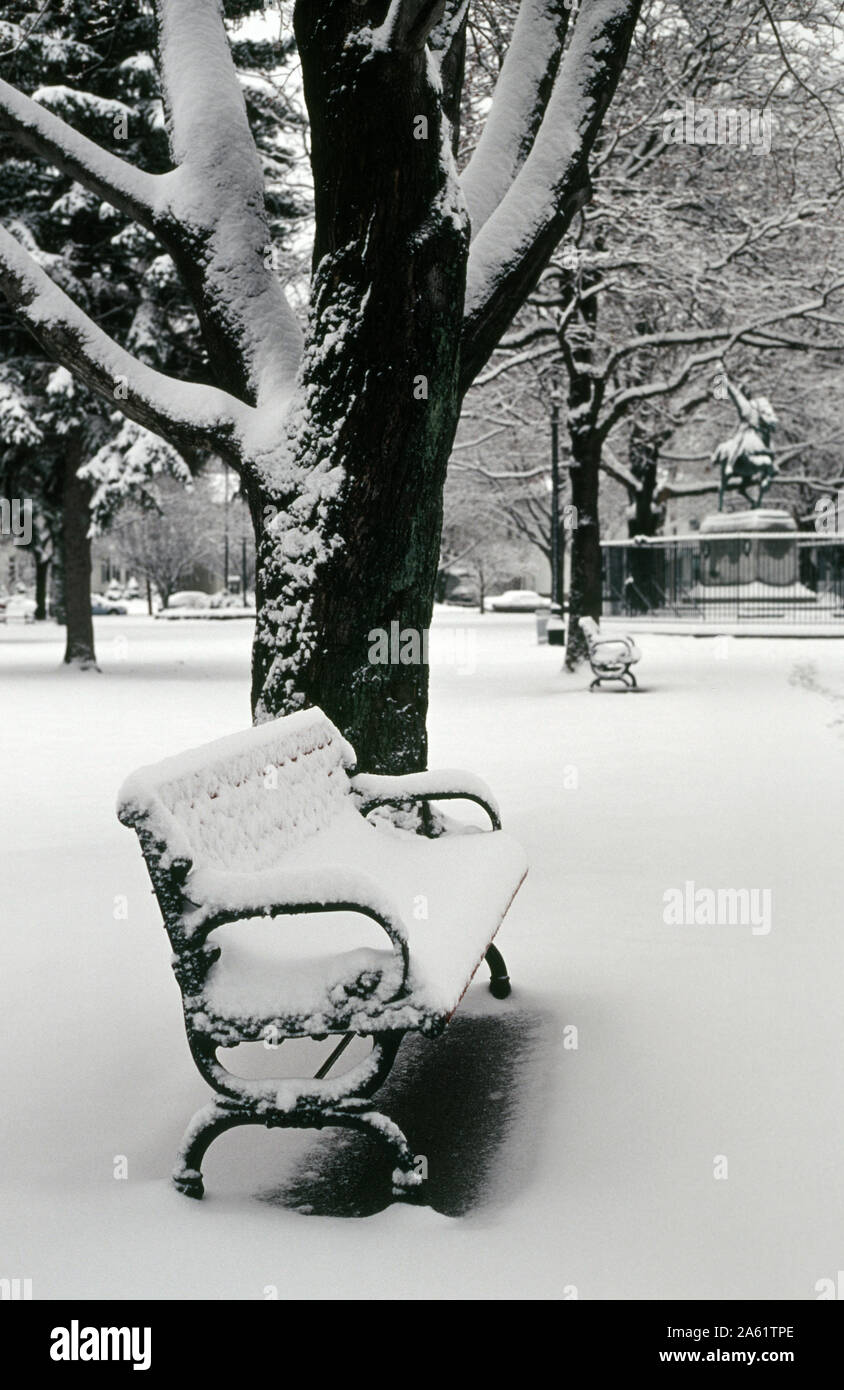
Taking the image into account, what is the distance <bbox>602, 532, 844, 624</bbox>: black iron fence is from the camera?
1377 inches

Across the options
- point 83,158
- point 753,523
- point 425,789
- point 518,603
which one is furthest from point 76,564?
point 518,603

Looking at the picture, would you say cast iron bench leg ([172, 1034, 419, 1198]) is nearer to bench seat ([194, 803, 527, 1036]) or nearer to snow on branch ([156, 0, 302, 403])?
bench seat ([194, 803, 527, 1036])

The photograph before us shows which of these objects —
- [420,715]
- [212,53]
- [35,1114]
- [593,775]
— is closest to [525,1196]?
[35,1114]

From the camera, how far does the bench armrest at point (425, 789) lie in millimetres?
5043

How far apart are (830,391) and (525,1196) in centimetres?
3543

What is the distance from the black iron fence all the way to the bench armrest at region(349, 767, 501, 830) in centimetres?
3041

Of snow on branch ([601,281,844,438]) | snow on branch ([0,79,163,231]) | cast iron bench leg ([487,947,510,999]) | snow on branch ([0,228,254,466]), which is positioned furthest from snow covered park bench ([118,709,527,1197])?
snow on branch ([601,281,844,438])

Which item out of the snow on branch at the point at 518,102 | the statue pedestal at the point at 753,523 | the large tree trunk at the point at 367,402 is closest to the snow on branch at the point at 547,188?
the snow on branch at the point at 518,102

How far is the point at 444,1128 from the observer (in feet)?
12.7

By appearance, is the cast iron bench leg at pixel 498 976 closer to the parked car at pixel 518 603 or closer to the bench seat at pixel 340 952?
the bench seat at pixel 340 952

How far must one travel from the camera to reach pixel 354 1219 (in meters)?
3.28

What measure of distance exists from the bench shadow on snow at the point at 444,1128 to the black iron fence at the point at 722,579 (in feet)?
102

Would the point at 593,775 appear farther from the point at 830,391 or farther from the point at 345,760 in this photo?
the point at 830,391

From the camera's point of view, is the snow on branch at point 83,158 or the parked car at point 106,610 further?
the parked car at point 106,610
